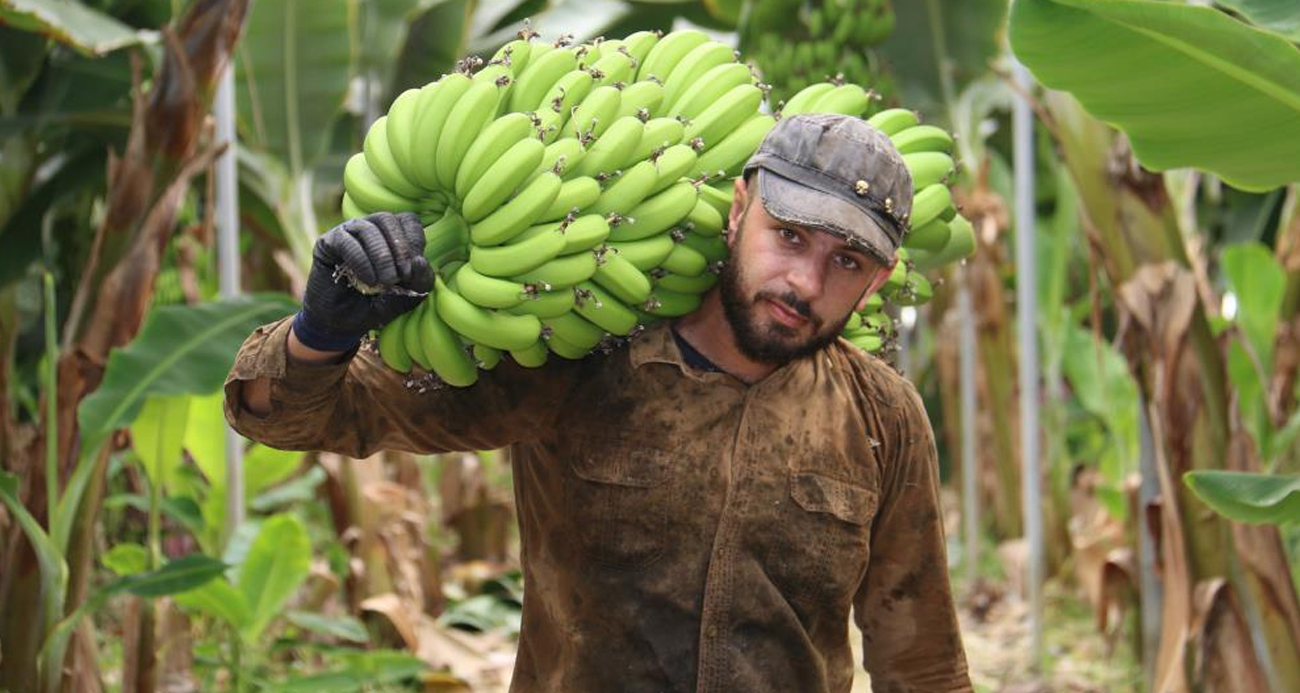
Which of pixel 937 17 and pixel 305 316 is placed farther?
pixel 937 17

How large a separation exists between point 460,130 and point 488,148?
2.0 inches

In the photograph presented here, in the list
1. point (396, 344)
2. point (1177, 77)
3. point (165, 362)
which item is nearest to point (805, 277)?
point (396, 344)

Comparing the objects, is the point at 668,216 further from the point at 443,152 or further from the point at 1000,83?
the point at 1000,83

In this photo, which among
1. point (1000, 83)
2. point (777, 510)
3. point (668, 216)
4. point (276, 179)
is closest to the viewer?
point (668, 216)

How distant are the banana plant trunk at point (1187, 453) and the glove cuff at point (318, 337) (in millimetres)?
2203

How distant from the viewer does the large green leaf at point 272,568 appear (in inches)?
146

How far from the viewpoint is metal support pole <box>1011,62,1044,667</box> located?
4.50 meters

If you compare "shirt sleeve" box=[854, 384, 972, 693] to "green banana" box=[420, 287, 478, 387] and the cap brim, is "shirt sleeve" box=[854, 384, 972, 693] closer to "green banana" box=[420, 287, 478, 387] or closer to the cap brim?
Answer: the cap brim

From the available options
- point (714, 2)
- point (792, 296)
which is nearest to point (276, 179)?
point (714, 2)

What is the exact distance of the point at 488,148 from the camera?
70.9 inches

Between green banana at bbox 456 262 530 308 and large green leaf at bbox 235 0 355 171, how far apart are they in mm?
2874

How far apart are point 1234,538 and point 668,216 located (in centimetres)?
200

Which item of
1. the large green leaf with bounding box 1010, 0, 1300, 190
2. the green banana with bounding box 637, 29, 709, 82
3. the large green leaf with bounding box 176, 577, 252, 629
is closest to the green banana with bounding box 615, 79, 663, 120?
the green banana with bounding box 637, 29, 709, 82

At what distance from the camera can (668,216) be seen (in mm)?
1897
